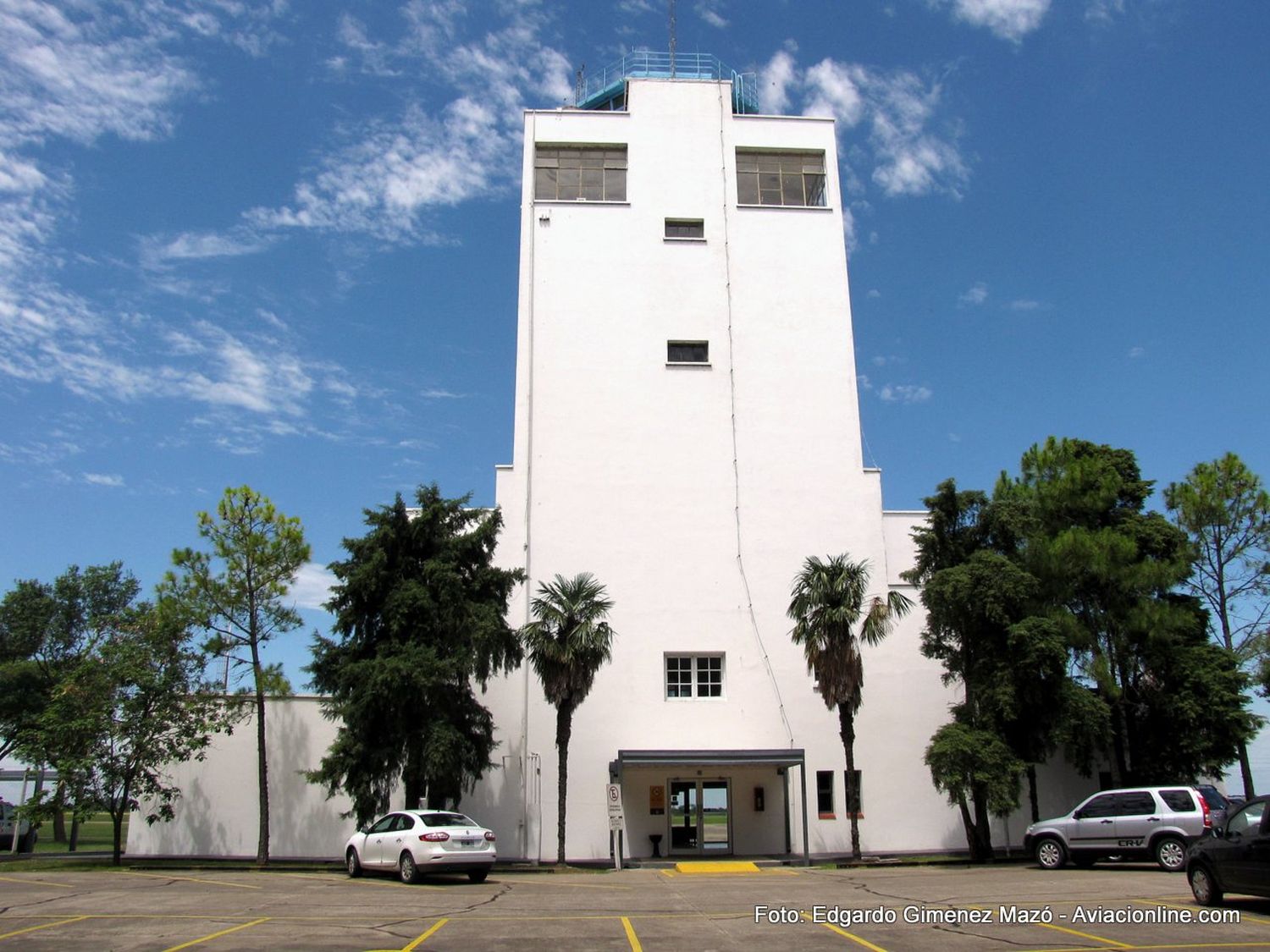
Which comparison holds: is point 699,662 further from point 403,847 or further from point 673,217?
point 673,217

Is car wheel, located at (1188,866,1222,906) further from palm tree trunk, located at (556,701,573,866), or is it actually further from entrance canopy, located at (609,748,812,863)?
palm tree trunk, located at (556,701,573,866)

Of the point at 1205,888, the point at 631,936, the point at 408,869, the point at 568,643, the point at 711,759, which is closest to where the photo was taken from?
the point at 631,936

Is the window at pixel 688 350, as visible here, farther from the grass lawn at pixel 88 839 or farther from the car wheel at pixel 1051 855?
the grass lawn at pixel 88 839

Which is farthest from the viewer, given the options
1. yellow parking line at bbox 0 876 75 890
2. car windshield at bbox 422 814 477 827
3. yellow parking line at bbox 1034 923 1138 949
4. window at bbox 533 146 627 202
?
window at bbox 533 146 627 202

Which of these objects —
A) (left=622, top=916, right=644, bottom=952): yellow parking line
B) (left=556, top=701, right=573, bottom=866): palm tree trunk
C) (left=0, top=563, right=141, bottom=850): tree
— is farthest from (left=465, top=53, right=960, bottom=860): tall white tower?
(left=0, top=563, right=141, bottom=850): tree

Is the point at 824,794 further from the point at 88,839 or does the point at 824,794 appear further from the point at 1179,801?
the point at 88,839

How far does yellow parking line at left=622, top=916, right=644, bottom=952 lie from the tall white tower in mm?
13635

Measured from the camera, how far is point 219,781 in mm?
29172

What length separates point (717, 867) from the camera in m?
24.8

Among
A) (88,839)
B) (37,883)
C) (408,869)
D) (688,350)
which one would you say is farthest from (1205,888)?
(88,839)

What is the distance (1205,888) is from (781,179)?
27677 millimetres

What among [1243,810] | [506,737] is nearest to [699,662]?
[506,737]

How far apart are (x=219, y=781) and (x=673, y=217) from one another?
77.7ft

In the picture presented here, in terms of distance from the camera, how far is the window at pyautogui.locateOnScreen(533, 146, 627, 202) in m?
34.6
